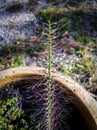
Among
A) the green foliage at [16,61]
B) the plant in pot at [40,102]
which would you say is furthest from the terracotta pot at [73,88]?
the green foliage at [16,61]

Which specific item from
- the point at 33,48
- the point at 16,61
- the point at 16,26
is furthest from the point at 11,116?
the point at 16,26

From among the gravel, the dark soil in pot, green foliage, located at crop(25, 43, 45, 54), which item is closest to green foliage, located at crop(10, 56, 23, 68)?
green foliage, located at crop(25, 43, 45, 54)

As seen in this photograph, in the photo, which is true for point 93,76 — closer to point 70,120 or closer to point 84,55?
point 84,55

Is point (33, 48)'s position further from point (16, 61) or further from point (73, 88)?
point (73, 88)

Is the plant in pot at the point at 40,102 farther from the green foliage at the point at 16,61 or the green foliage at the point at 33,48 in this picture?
the green foliage at the point at 33,48

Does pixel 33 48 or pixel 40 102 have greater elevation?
pixel 33 48

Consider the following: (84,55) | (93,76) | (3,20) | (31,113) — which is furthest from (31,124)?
(3,20)

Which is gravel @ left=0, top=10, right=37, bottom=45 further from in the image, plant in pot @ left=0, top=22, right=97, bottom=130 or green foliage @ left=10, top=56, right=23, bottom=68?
plant in pot @ left=0, top=22, right=97, bottom=130
